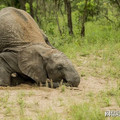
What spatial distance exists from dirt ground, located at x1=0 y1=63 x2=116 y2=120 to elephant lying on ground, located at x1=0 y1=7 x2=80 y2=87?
261 millimetres

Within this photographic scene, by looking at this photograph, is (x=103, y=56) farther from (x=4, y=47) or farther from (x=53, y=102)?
(x=53, y=102)

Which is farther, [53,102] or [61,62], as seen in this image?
[61,62]

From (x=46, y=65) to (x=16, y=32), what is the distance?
104 centimetres

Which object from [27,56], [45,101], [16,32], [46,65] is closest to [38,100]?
[45,101]

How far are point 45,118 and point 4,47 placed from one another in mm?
3051

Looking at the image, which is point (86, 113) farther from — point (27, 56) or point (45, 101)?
point (27, 56)

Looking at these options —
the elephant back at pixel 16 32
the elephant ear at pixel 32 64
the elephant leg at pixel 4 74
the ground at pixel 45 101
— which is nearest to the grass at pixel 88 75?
the ground at pixel 45 101

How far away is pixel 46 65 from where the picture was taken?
5.87 meters

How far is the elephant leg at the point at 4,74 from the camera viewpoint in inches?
237

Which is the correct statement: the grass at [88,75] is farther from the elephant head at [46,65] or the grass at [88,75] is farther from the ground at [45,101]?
the elephant head at [46,65]

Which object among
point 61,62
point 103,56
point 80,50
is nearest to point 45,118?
point 61,62

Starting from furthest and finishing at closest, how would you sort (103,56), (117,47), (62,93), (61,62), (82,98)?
(117,47)
(103,56)
(61,62)
(62,93)
(82,98)

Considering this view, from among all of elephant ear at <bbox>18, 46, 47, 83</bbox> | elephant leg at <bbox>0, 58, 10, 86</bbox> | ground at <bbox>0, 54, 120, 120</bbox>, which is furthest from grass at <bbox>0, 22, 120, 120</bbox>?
elephant leg at <bbox>0, 58, 10, 86</bbox>

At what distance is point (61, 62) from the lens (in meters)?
5.75
